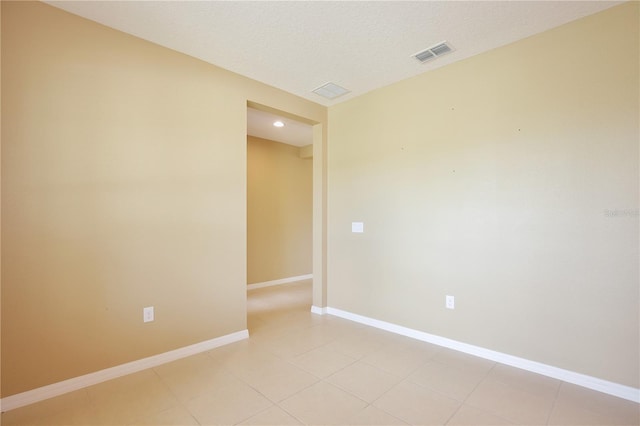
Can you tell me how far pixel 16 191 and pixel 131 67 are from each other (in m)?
1.22

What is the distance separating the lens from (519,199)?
95.3 inches

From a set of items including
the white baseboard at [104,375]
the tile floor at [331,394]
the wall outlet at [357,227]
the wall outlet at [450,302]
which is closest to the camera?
the tile floor at [331,394]

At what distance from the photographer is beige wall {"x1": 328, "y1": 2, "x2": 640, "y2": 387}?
2.04 m

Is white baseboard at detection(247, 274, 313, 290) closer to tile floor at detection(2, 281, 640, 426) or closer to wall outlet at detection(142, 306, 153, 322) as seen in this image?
tile floor at detection(2, 281, 640, 426)

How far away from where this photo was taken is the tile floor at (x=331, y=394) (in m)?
1.79

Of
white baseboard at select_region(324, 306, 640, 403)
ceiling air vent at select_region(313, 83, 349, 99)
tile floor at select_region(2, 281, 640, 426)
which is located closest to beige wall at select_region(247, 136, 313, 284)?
→ ceiling air vent at select_region(313, 83, 349, 99)

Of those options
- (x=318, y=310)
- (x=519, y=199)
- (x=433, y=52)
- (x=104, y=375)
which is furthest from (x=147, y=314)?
(x=433, y=52)

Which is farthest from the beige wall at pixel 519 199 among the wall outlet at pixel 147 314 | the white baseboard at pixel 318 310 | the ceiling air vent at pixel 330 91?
the wall outlet at pixel 147 314

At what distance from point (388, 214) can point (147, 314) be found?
247 centimetres

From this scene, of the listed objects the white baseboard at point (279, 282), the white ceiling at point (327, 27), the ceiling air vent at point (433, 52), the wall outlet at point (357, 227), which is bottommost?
the white baseboard at point (279, 282)

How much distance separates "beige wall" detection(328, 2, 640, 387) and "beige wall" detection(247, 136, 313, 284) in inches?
97.3

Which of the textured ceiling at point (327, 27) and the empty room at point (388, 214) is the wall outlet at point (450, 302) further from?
the textured ceiling at point (327, 27)

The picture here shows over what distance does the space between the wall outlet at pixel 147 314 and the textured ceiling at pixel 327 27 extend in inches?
87.4

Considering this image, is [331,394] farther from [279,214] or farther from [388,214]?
[279,214]
